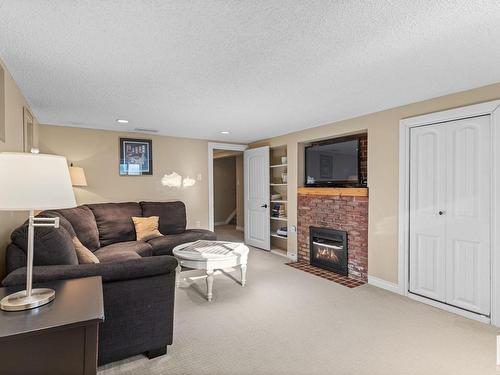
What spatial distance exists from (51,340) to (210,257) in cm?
191

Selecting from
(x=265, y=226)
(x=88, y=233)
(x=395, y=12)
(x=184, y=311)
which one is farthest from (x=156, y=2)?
(x=265, y=226)

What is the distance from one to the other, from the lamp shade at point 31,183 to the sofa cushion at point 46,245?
0.72m

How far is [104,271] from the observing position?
189 cm

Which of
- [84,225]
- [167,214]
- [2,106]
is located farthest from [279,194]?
[2,106]

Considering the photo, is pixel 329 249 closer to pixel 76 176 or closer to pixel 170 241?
pixel 170 241

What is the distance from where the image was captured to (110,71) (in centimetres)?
233

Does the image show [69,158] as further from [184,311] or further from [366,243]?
[366,243]

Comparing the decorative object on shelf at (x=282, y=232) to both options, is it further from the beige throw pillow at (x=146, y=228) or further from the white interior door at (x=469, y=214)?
the white interior door at (x=469, y=214)

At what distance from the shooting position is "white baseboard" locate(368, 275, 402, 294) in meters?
3.41

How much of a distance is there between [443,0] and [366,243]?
2969 millimetres

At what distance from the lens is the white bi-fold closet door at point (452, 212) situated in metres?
2.70

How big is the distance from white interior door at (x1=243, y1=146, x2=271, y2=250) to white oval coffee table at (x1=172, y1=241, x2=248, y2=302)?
1.99 metres

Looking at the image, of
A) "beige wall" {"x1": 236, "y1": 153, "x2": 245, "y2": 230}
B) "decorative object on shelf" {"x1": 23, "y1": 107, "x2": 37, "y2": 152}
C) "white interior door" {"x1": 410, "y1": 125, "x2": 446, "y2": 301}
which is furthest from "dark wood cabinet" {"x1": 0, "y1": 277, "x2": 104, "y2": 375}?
"beige wall" {"x1": 236, "y1": 153, "x2": 245, "y2": 230}

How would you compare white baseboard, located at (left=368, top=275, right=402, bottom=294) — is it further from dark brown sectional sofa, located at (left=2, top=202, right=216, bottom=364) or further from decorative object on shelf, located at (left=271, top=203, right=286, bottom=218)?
dark brown sectional sofa, located at (left=2, top=202, right=216, bottom=364)
